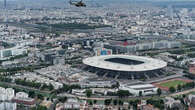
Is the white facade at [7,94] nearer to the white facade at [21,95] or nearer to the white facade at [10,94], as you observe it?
the white facade at [10,94]

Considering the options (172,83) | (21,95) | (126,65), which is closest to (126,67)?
(126,65)

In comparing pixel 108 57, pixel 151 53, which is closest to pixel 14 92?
pixel 108 57

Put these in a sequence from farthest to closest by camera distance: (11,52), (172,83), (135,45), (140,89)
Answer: (135,45), (11,52), (172,83), (140,89)

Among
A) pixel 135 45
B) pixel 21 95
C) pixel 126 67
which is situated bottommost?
pixel 21 95

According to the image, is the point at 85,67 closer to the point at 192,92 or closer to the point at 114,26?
the point at 192,92

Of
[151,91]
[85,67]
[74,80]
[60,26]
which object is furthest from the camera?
[60,26]

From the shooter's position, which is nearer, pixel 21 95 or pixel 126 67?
pixel 21 95

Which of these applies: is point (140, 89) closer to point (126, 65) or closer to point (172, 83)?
point (172, 83)

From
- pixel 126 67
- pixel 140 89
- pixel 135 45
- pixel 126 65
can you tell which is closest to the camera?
pixel 140 89
